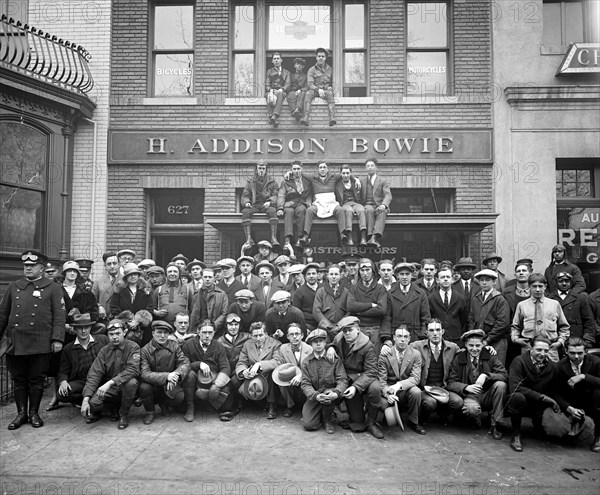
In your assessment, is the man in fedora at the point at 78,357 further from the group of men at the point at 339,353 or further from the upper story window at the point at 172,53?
the upper story window at the point at 172,53

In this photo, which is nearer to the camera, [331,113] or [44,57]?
[44,57]

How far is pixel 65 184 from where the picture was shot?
441 inches

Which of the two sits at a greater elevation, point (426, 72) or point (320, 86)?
point (426, 72)

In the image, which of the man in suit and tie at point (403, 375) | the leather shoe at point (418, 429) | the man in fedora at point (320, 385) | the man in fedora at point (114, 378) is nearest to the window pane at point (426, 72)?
the man in suit and tie at point (403, 375)

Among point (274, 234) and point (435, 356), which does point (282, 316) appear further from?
point (274, 234)

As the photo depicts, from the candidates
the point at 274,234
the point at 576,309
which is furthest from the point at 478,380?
the point at 274,234

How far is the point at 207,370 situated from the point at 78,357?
1.82 meters

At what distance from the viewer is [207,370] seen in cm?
708

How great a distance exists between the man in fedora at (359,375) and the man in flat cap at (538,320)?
207cm

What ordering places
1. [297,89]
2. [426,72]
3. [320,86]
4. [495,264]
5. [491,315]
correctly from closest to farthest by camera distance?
[491,315]
[495,264]
[320,86]
[297,89]
[426,72]

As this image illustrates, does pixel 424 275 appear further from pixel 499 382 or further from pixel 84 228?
pixel 84 228

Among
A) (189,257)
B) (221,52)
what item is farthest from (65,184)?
(221,52)

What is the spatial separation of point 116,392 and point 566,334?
602 centimetres

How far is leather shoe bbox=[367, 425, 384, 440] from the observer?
253 inches
